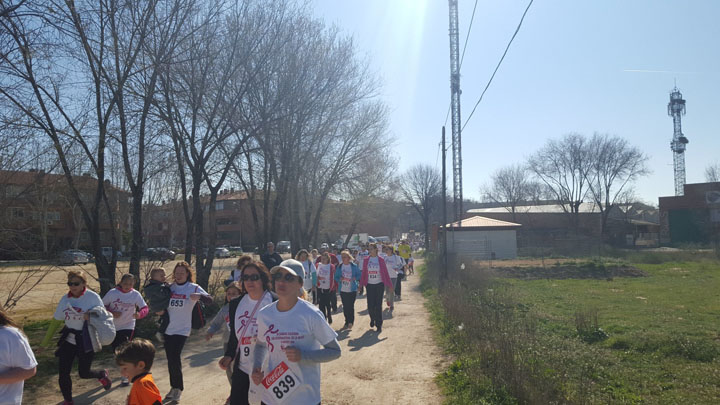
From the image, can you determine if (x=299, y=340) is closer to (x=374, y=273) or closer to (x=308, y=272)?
(x=374, y=273)

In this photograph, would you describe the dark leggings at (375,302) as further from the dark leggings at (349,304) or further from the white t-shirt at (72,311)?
the white t-shirt at (72,311)

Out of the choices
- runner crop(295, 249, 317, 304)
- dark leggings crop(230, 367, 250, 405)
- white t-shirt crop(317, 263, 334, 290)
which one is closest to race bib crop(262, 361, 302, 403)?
dark leggings crop(230, 367, 250, 405)

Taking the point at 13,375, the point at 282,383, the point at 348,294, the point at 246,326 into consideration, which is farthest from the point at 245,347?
the point at 348,294

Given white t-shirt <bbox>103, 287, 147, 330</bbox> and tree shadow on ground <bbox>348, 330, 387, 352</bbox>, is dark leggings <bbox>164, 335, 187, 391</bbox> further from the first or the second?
tree shadow on ground <bbox>348, 330, 387, 352</bbox>

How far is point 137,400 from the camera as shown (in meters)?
3.47

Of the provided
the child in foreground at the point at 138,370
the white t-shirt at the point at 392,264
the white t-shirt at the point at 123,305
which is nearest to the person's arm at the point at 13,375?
the child in foreground at the point at 138,370

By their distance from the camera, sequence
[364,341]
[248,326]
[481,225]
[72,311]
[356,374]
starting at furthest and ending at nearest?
[481,225]
[364,341]
[356,374]
[72,311]
[248,326]

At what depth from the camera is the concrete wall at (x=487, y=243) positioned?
129ft

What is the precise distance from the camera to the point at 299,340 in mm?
3762

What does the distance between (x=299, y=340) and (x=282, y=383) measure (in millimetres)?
337

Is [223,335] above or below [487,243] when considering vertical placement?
below

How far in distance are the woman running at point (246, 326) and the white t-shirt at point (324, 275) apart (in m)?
7.86

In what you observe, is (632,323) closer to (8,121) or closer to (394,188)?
(8,121)

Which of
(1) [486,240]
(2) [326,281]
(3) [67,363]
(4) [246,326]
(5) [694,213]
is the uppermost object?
(5) [694,213]
